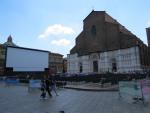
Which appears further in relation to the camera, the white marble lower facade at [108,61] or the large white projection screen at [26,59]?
the white marble lower facade at [108,61]

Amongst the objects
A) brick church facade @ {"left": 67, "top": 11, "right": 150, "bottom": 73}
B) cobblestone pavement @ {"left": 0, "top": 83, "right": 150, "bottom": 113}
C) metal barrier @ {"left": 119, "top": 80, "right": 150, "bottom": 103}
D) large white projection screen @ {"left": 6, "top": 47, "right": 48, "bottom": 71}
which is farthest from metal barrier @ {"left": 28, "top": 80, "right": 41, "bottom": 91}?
brick church facade @ {"left": 67, "top": 11, "right": 150, "bottom": 73}

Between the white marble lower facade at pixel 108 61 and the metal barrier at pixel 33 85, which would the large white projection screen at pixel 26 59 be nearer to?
the white marble lower facade at pixel 108 61

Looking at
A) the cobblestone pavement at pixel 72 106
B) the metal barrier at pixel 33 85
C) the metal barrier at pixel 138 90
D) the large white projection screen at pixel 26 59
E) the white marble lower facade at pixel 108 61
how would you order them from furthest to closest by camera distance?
the white marble lower facade at pixel 108 61 < the large white projection screen at pixel 26 59 < the metal barrier at pixel 33 85 < the metal barrier at pixel 138 90 < the cobblestone pavement at pixel 72 106

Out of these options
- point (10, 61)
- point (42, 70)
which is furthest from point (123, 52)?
point (10, 61)

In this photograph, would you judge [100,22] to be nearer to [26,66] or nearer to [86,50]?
[86,50]

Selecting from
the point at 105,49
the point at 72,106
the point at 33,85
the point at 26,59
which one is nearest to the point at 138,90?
the point at 72,106

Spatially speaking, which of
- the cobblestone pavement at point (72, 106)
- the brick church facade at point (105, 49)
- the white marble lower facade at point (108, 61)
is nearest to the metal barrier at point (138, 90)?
the cobblestone pavement at point (72, 106)

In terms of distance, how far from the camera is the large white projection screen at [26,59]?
121 feet

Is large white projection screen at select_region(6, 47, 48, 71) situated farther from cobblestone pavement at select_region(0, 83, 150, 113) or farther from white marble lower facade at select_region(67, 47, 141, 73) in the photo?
cobblestone pavement at select_region(0, 83, 150, 113)

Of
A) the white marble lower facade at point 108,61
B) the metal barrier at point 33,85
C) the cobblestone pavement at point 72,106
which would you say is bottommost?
the cobblestone pavement at point 72,106

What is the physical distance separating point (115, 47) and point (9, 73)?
26712 mm

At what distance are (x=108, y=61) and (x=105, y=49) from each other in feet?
11.4

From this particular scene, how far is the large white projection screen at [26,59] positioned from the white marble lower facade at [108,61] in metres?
10.3

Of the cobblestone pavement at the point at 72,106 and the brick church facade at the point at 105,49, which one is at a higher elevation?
the brick church facade at the point at 105,49
